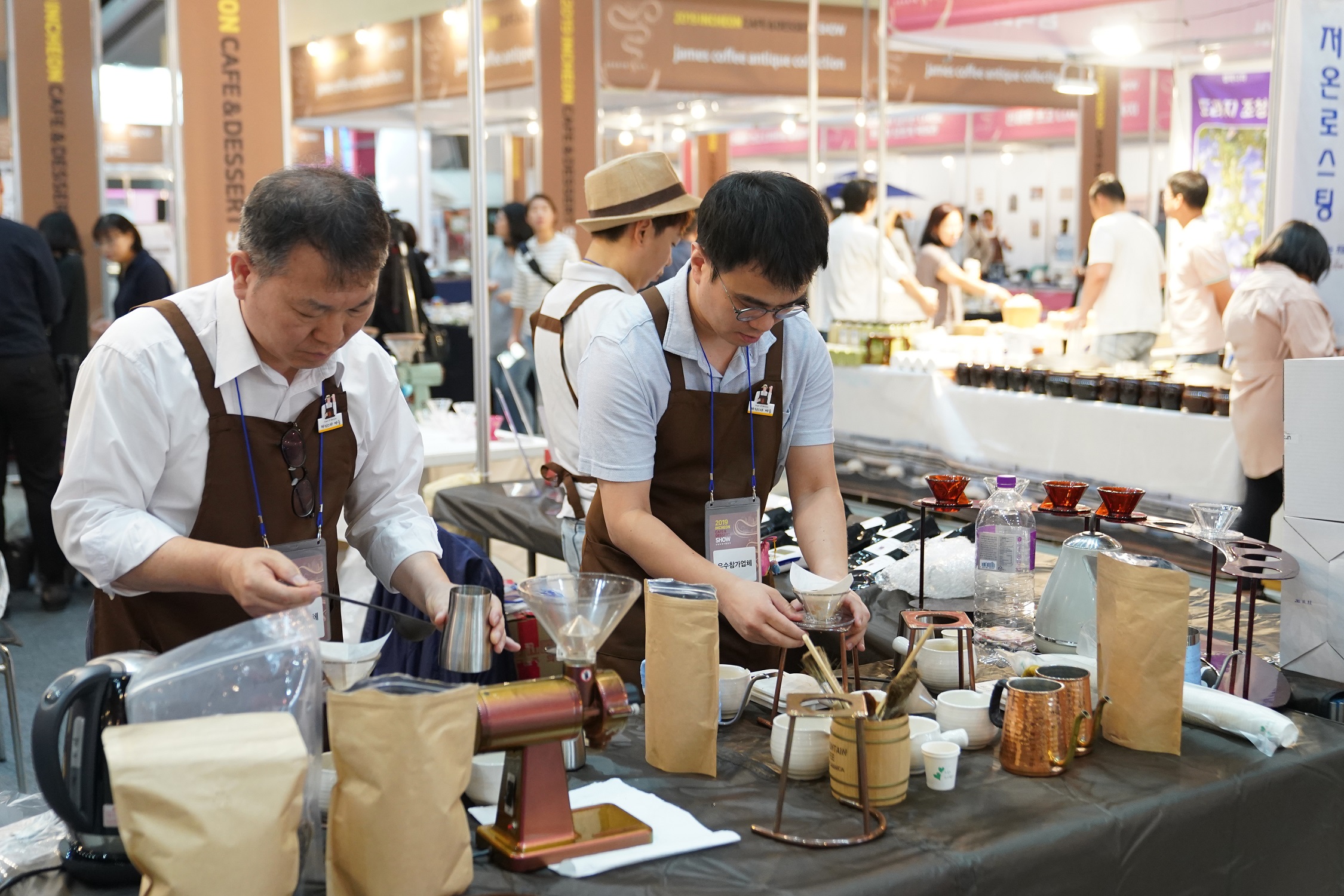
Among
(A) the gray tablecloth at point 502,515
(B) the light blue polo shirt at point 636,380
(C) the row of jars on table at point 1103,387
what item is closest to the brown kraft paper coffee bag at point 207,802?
(B) the light blue polo shirt at point 636,380

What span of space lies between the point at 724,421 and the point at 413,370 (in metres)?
3.23

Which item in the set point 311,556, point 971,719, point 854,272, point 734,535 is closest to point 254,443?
point 311,556

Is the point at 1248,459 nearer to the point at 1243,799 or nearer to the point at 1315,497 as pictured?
the point at 1315,497

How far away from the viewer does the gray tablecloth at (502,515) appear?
11.8 feet

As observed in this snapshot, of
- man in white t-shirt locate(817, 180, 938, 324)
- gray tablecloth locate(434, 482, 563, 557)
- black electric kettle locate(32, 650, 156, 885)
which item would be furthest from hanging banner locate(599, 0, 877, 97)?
black electric kettle locate(32, 650, 156, 885)

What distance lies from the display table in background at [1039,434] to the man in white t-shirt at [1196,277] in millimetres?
1103

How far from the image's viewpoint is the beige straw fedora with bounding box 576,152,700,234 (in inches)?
113

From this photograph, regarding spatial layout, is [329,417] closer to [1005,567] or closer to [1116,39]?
[1005,567]

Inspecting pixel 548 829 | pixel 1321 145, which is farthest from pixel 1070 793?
pixel 1321 145

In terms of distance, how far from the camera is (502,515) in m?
3.82

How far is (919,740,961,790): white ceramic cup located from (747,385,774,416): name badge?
0.71 meters

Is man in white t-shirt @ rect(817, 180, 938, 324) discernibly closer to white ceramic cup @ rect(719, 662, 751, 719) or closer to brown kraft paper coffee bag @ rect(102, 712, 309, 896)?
white ceramic cup @ rect(719, 662, 751, 719)

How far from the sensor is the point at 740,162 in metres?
20.2

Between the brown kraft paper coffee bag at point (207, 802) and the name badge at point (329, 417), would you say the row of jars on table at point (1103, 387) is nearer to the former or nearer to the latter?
the name badge at point (329, 417)
